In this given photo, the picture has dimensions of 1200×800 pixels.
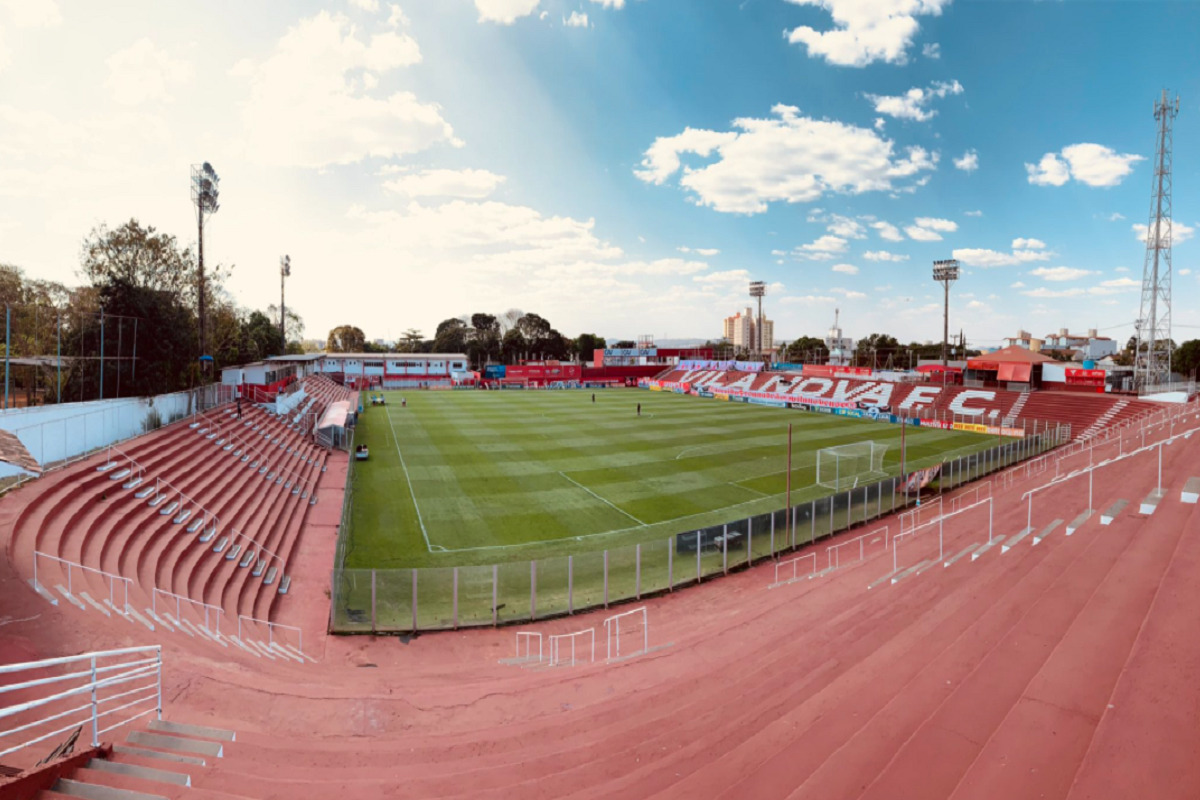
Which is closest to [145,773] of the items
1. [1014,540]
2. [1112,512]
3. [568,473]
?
[1014,540]

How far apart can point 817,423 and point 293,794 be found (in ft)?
161

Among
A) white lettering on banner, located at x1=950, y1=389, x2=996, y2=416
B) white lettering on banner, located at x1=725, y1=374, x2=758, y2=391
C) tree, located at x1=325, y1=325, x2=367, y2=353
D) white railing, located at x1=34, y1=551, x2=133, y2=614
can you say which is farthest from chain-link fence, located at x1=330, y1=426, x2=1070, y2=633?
tree, located at x1=325, y1=325, x2=367, y2=353

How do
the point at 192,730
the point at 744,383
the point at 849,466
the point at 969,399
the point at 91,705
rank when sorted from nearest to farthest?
the point at 91,705 < the point at 192,730 < the point at 849,466 < the point at 969,399 < the point at 744,383

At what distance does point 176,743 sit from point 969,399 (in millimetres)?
59513

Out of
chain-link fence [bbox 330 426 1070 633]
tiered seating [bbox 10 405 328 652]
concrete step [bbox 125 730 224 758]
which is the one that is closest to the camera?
concrete step [bbox 125 730 224 758]

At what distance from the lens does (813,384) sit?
65.8m

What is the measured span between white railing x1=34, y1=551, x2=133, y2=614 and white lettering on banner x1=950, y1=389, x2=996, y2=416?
55.4m

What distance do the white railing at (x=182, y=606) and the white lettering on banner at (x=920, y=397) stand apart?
55132mm

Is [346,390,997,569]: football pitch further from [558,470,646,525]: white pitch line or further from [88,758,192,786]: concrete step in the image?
[88,758,192,786]: concrete step

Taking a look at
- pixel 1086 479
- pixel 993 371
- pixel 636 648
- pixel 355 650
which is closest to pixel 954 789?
pixel 636 648

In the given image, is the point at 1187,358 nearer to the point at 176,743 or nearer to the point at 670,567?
the point at 670,567

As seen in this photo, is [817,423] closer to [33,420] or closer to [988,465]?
[988,465]

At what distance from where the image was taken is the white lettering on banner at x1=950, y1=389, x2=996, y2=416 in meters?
49.2

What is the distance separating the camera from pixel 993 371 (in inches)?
2344
